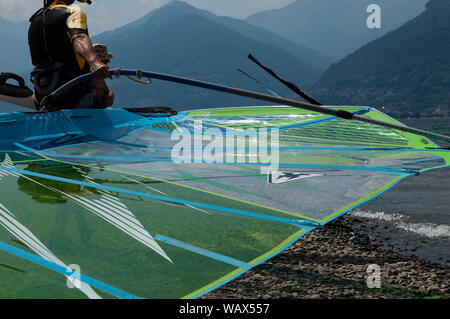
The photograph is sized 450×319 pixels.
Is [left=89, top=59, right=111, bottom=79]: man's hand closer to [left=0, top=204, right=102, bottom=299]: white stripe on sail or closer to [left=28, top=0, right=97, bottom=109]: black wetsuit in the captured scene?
[left=28, top=0, right=97, bottom=109]: black wetsuit

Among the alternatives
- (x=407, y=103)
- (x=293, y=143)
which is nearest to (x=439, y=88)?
(x=407, y=103)

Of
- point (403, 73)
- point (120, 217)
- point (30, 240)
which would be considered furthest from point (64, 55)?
point (403, 73)

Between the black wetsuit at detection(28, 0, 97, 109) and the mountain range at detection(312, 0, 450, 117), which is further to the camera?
the mountain range at detection(312, 0, 450, 117)

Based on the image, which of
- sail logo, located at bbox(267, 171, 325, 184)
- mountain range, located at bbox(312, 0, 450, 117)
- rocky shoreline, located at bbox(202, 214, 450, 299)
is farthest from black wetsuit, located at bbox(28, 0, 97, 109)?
mountain range, located at bbox(312, 0, 450, 117)

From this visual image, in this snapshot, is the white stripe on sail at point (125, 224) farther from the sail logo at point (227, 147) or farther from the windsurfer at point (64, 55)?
the windsurfer at point (64, 55)

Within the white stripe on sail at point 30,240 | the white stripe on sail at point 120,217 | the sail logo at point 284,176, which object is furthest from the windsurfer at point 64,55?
the sail logo at point 284,176
